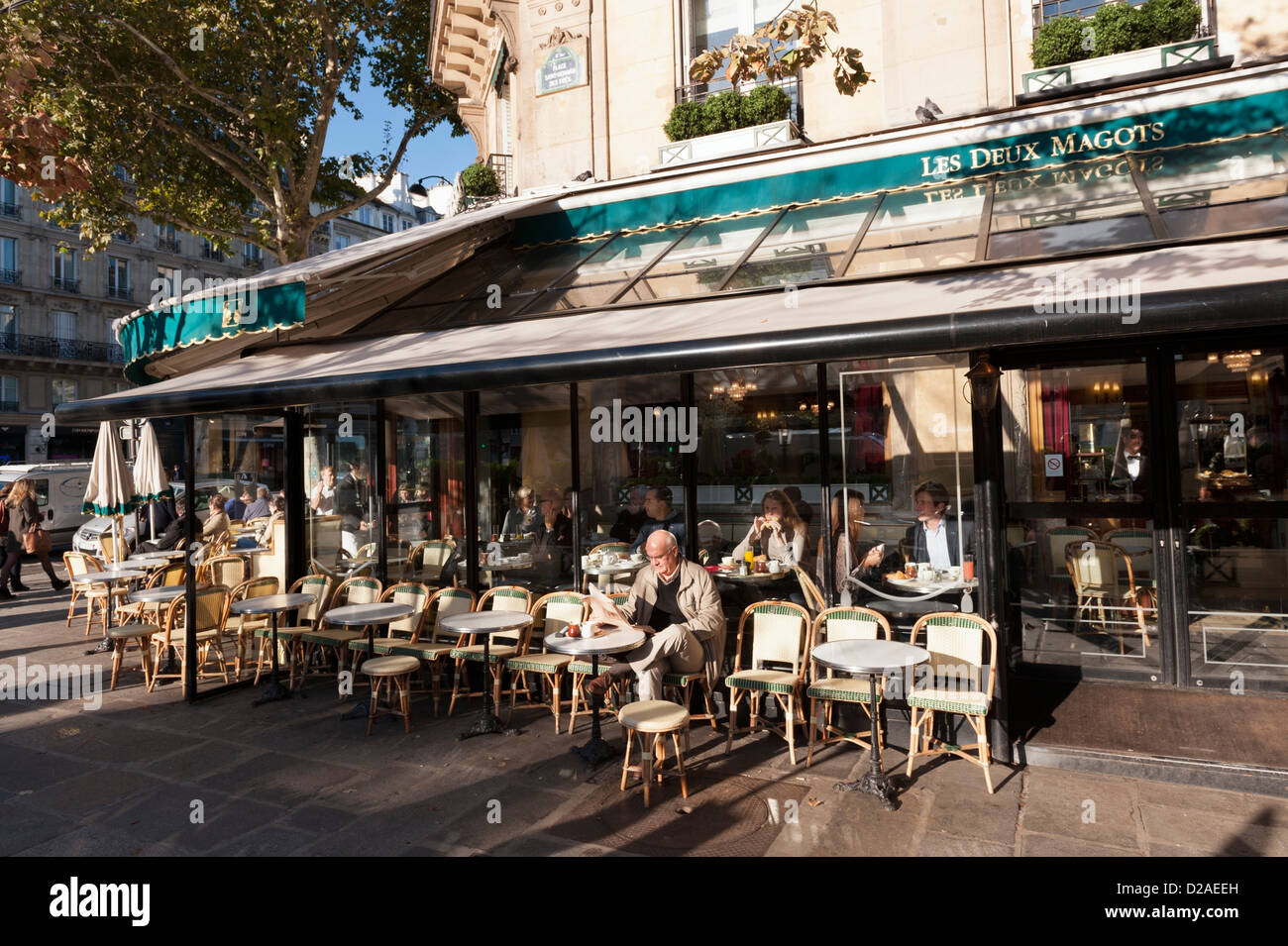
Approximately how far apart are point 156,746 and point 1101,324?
7.04 meters

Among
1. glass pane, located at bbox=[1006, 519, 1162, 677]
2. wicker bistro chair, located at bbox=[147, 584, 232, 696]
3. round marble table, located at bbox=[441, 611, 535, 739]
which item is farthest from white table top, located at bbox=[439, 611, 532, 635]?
glass pane, located at bbox=[1006, 519, 1162, 677]

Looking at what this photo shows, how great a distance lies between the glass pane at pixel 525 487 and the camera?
7.27 meters

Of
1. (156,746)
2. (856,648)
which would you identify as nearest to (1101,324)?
(856,648)

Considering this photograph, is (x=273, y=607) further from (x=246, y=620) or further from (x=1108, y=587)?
(x=1108, y=587)

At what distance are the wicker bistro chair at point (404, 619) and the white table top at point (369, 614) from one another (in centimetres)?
18

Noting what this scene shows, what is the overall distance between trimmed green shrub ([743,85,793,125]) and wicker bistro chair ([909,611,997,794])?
19.2 feet

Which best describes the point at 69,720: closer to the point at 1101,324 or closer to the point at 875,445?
the point at 875,445

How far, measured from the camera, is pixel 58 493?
733 inches

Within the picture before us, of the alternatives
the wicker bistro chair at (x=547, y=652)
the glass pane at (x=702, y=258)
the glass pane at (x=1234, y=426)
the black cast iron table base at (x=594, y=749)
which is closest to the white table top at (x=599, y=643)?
the black cast iron table base at (x=594, y=749)

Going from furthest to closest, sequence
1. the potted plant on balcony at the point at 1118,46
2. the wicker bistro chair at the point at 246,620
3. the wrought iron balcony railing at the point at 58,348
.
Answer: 1. the wrought iron balcony railing at the point at 58,348
2. the wicker bistro chair at the point at 246,620
3. the potted plant on balcony at the point at 1118,46

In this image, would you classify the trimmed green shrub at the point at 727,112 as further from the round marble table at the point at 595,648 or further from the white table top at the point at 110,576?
the white table top at the point at 110,576

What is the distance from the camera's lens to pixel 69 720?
657 centimetres

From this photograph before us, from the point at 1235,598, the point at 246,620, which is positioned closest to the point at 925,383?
the point at 1235,598
